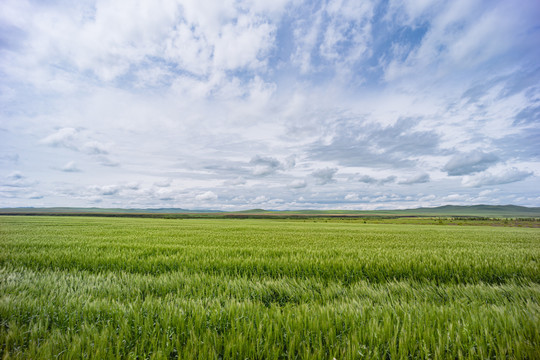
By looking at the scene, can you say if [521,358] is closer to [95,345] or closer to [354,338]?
[354,338]

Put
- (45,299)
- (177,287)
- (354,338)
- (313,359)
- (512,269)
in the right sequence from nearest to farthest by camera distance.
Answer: (313,359), (354,338), (45,299), (177,287), (512,269)

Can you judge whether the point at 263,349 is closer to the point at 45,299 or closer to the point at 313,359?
the point at 313,359

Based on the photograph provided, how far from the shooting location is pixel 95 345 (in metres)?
1.87

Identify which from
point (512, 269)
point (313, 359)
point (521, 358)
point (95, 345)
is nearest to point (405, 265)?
point (512, 269)

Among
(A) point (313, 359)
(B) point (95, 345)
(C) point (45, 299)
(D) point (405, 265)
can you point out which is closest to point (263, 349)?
(A) point (313, 359)

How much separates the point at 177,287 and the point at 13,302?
6.01ft

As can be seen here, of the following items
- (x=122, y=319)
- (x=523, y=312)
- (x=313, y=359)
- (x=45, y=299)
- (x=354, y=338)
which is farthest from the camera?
(x=45, y=299)

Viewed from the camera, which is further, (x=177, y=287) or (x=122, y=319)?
(x=177, y=287)

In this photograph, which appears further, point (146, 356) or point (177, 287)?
point (177, 287)

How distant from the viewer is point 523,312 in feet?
8.48

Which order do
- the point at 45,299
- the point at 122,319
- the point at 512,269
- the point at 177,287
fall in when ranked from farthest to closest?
the point at 512,269 → the point at 177,287 → the point at 45,299 → the point at 122,319

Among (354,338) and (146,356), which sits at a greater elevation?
(354,338)

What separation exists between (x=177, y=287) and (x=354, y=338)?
2793mm

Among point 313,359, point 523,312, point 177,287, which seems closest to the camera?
point 313,359
